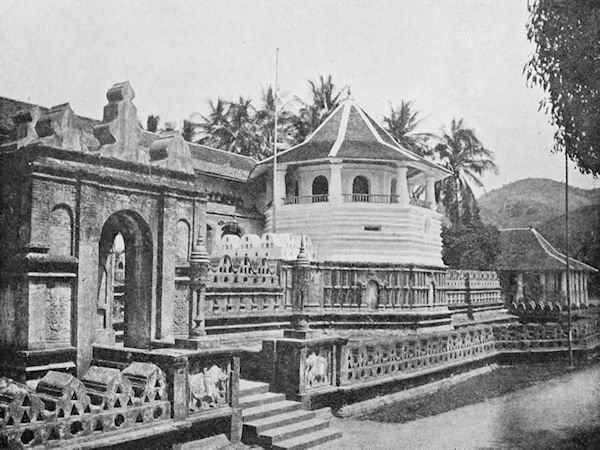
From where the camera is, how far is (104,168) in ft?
34.6

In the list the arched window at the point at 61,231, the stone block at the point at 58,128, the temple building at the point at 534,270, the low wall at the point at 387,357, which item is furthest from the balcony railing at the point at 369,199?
the arched window at the point at 61,231

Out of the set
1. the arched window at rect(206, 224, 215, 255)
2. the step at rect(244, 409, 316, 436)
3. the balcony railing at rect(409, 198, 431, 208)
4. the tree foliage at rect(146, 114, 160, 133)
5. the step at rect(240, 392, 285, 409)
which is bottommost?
the step at rect(244, 409, 316, 436)

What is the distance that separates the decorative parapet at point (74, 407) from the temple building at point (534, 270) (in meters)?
33.0

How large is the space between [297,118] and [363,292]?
24879mm

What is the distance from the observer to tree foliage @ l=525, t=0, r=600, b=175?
10.3 metres

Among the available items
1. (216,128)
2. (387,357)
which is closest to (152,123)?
(216,128)

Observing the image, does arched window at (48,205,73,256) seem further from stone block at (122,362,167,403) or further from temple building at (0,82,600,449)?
stone block at (122,362,167,403)

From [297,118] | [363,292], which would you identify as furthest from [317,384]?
[297,118]

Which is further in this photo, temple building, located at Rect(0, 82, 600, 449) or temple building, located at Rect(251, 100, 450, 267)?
temple building, located at Rect(251, 100, 450, 267)

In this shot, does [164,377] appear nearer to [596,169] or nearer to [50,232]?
[50,232]

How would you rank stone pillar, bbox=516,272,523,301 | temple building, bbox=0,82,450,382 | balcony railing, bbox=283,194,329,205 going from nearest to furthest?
temple building, bbox=0,82,450,382 → balcony railing, bbox=283,194,329,205 → stone pillar, bbox=516,272,523,301

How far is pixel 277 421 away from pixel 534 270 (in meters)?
32.1

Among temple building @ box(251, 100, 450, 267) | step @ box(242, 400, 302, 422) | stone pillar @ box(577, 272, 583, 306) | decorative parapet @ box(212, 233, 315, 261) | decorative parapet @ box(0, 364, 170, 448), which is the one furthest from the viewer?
stone pillar @ box(577, 272, 583, 306)

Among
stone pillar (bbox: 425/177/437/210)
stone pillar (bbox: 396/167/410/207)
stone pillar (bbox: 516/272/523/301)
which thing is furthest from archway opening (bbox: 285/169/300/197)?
stone pillar (bbox: 516/272/523/301)
